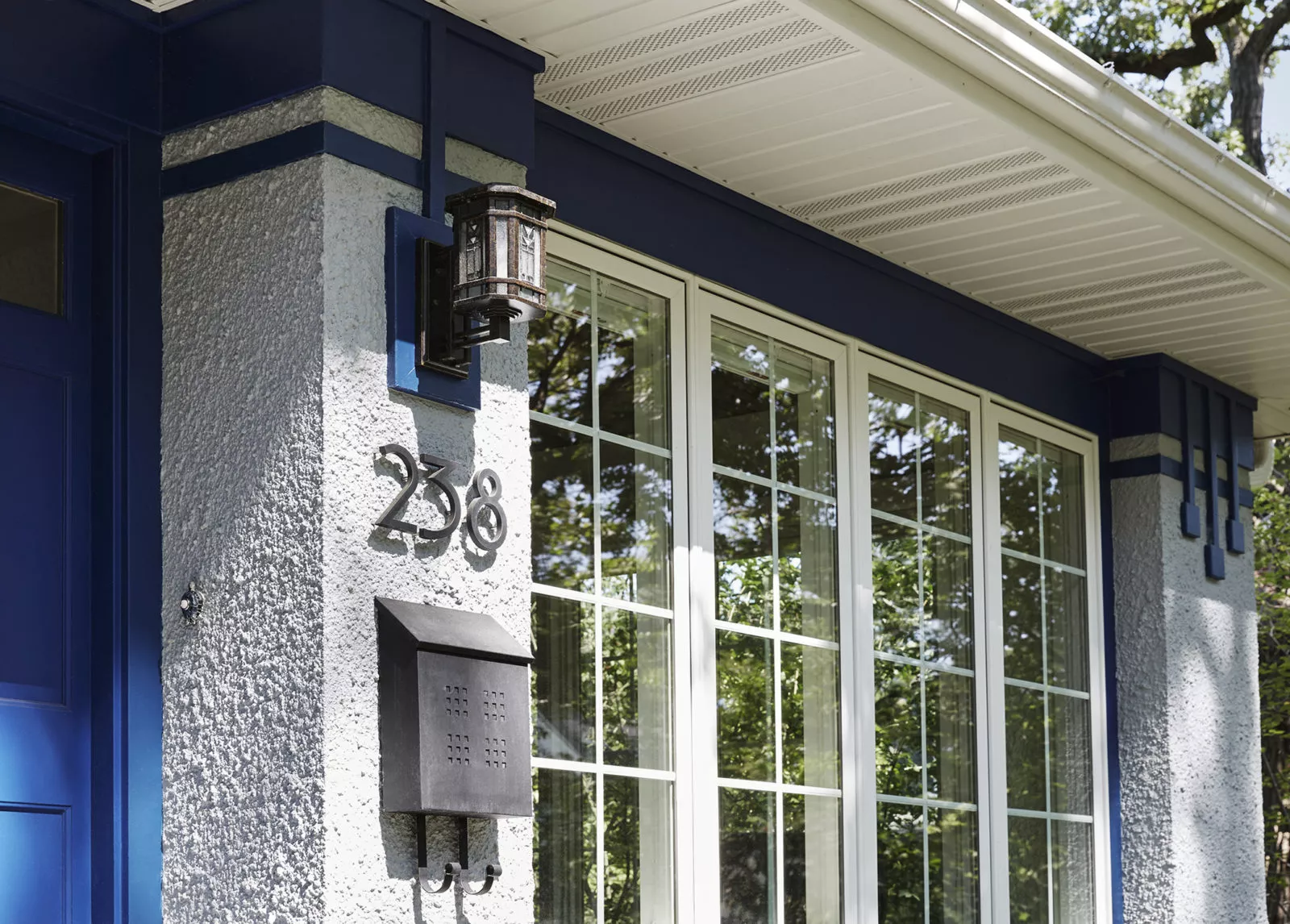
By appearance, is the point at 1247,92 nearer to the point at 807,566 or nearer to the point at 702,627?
the point at 807,566

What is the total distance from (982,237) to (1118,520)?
1.57m

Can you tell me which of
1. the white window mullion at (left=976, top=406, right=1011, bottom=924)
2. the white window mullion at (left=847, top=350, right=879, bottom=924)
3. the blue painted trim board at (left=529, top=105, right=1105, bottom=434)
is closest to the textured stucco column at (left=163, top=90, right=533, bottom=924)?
the blue painted trim board at (left=529, top=105, right=1105, bottom=434)

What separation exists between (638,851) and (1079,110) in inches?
75.9

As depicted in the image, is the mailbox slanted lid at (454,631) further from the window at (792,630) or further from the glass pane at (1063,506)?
the glass pane at (1063,506)

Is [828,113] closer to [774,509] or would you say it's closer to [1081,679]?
[774,509]

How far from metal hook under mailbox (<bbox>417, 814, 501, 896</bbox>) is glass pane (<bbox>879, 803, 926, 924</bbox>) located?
73.9 inches

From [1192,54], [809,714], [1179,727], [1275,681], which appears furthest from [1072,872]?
[1192,54]

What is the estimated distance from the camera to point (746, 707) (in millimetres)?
4043

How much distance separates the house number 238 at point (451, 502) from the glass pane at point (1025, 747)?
2632mm

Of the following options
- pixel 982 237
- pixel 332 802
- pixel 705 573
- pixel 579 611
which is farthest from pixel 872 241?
pixel 332 802

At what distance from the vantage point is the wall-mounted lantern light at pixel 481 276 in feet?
9.30

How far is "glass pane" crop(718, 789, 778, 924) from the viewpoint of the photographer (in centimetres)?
394

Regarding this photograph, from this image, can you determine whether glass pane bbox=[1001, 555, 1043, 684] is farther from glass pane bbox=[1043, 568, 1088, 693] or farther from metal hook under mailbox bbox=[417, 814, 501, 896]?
metal hook under mailbox bbox=[417, 814, 501, 896]

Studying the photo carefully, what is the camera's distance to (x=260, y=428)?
2793 millimetres
